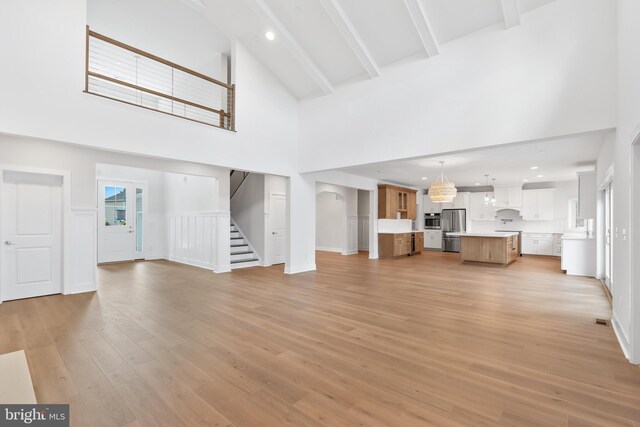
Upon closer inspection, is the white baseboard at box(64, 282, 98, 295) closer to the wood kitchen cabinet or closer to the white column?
the white column

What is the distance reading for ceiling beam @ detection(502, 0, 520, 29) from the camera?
4027 millimetres

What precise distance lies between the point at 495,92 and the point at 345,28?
8.42 ft

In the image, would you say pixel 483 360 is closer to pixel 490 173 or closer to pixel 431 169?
pixel 431 169

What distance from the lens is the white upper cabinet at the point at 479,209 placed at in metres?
11.6

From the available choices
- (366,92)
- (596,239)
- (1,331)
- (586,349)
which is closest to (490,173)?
(596,239)

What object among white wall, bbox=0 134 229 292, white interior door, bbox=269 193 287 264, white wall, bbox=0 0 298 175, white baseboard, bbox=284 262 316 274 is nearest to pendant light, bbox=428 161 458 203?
white baseboard, bbox=284 262 316 274

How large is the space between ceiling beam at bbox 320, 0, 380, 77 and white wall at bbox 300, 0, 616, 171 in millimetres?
290

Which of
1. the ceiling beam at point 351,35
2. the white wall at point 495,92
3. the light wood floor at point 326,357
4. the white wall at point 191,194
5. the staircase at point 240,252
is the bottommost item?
the light wood floor at point 326,357

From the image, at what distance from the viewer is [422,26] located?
15.1ft

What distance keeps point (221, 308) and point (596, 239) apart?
803 cm

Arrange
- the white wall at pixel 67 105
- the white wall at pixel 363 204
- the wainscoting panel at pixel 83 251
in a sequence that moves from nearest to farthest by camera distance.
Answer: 1. the white wall at pixel 67 105
2. the wainscoting panel at pixel 83 251
3. the white wall at pixel 363 204

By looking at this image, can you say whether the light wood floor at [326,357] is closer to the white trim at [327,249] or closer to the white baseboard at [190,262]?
the white baseboard at [190,262]

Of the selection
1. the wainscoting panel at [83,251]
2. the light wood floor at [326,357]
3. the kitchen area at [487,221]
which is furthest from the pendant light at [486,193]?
the wainscoting panel at [83,251]

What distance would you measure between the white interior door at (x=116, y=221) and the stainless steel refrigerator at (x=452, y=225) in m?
11.1
